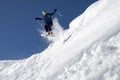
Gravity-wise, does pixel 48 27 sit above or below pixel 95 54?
above

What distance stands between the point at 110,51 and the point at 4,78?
33.2 ft

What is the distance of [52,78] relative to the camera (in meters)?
13.3

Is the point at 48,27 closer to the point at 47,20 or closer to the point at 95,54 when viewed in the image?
the point at 47,20

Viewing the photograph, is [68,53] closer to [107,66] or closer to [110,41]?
[110,41]

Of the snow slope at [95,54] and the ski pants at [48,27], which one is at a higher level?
the ski pants at [48,27]

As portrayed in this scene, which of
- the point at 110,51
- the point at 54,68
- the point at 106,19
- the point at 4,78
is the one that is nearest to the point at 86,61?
the point at 110,51

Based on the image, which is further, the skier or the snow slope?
the skier

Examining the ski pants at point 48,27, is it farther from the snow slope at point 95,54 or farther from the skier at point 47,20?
the snow slope at point 95,54

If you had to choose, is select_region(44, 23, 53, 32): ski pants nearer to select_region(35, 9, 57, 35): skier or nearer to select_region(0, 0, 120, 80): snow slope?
select_region(35, 9, 57, 35): skier

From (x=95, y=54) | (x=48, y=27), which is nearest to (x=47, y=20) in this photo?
(x=48, y=27)

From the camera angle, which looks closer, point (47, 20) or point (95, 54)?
point (95, 54)

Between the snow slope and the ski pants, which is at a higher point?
the ski pants

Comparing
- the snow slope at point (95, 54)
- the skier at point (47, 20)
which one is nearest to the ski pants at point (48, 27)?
the skier at point (47, 20)

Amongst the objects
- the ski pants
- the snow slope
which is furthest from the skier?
the snow slope
